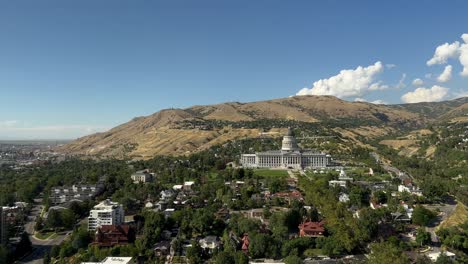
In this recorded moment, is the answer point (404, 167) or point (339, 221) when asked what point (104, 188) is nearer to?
point (339, 221)

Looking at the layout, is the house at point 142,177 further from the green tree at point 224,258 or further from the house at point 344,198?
the green tree at point 224,258

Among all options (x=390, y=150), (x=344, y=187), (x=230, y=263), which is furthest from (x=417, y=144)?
(x=230, y=263)

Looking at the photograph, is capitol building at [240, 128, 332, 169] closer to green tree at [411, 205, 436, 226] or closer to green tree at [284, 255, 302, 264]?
green tree at [411, 205, 436, 226]

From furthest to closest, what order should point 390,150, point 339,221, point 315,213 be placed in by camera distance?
point 390,150 → point 315,213 → point 339,221

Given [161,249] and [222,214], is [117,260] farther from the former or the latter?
[222,214]

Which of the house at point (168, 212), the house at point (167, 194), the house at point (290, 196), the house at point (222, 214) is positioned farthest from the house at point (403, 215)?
the house at point (167, 194)

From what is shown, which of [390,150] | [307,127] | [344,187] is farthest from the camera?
[307,127]
